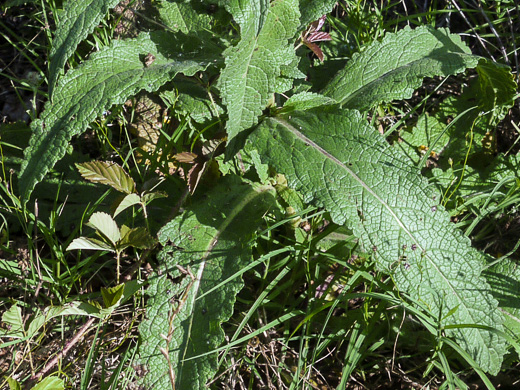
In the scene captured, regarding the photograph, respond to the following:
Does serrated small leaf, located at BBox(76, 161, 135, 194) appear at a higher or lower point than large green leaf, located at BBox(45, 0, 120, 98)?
lower

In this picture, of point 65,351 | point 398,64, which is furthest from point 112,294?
point 398,64

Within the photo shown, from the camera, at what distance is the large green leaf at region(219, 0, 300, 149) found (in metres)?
2.04

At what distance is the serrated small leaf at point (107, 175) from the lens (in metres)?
2.43

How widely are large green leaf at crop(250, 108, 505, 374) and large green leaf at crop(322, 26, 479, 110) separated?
48cm

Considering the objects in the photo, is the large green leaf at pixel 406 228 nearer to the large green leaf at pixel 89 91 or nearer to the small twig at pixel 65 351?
the large green leaf at pixel 89 91

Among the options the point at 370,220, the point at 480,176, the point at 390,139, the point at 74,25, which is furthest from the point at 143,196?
the point at 480,176

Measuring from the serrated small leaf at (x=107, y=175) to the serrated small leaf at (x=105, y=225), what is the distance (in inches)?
7.1

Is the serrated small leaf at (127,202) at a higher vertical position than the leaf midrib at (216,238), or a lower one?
higher

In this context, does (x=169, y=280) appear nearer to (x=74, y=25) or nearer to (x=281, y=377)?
(x=281, y=377)

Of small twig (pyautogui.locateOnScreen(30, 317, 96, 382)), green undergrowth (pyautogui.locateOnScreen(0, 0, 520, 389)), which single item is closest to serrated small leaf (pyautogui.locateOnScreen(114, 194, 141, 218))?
green undergrowth (pyautogui.locateOnScreen(0, 0, 520, 389))

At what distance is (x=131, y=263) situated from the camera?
2742mm

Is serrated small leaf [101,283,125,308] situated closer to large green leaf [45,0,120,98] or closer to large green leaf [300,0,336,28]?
large green leaf [45,0,120,98]

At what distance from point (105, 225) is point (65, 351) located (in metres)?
0.58

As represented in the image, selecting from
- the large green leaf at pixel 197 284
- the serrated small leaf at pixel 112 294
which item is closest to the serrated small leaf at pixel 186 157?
the large green leaf at pixel 197 284
